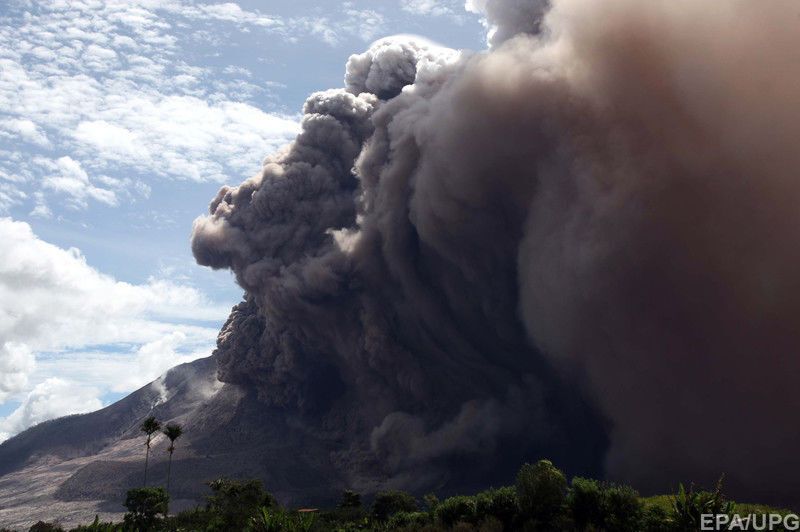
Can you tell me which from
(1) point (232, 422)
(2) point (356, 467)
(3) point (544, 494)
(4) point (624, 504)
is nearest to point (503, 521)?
(3) point (544, 494)

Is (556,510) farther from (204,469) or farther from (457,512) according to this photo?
(204,469)

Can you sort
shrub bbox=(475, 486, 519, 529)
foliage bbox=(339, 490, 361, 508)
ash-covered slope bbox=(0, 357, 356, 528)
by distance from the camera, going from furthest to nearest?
ash-covered slope bbox=(0, 357, 356, 528) < foliage bbox=(339, 490, 361, 508) < shrub bbox=(475, 486, 519, 529)

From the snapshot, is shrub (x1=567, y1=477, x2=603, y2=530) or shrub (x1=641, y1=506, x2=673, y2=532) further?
shrub (x1=567, y1=477, x2=603, y2=530)

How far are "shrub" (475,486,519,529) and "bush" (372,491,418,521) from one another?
25817 millimetres

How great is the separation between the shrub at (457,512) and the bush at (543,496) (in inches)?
151

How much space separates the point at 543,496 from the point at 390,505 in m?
32.3

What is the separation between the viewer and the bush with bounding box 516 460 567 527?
39281 millimetres

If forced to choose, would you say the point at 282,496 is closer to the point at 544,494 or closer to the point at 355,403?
the point at 355,403

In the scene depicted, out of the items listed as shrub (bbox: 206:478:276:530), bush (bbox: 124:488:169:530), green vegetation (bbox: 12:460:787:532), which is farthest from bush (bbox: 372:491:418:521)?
bush (bbox: 124:488:169:530)

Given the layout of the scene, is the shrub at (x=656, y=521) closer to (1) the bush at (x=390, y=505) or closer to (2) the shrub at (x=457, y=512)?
(2) the shrub at (x=457, y=512)

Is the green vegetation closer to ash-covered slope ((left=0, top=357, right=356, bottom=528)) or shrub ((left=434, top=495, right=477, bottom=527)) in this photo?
shrub ((left=434, top=495, right=477, bottom=527))

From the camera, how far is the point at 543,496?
39438 millimetres

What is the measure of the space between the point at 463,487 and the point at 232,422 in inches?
2797

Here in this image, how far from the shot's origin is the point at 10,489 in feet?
559
